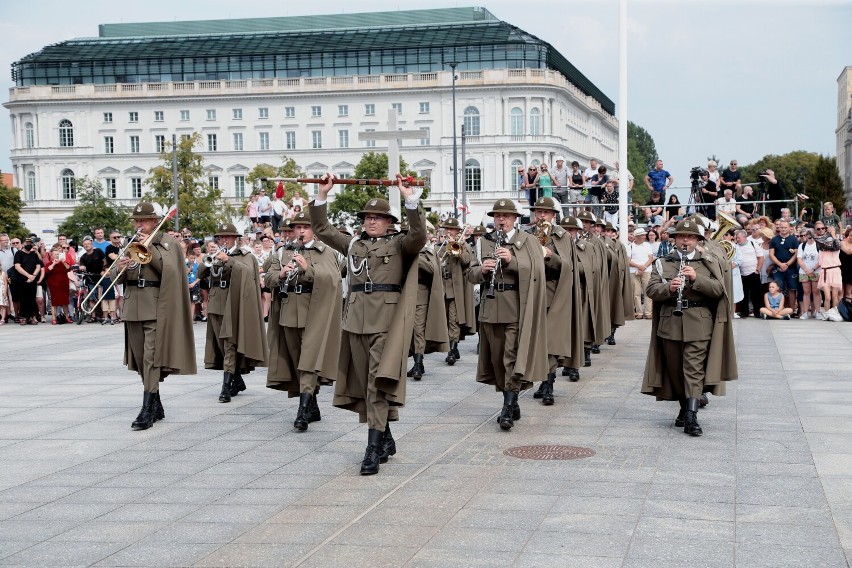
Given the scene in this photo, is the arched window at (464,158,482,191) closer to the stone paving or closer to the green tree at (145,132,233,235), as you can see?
the green tree at (145,132,233,235)

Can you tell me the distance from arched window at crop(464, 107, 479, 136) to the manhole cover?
329 feet

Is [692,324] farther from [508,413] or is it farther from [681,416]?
[508,413]

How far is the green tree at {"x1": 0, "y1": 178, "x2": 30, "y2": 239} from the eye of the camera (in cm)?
8962

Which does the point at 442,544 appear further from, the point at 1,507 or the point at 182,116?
the point at 182,116

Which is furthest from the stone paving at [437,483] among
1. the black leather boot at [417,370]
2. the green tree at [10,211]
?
the green tree at [10,211]

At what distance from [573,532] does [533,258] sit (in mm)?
4448

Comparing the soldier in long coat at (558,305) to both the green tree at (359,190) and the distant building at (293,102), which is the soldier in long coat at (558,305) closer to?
the green tree at (359,190)

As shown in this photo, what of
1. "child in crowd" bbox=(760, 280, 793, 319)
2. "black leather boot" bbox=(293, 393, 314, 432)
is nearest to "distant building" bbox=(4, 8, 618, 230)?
"child in crowd" bbox=(760, 280, 793, 319)

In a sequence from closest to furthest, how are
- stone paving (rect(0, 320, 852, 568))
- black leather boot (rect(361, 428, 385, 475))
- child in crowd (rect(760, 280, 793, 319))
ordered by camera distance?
stone paving (rect(0, 320, 852, 568))
black leather boot (rect(361, 428, 385, 475))
child in crowd (rect(760, 280, 793, 319))

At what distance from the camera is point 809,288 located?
22984 mm

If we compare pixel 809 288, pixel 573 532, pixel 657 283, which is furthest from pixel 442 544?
pixel 809 288

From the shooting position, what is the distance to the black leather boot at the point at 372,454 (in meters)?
8.47

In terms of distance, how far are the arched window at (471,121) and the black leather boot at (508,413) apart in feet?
325

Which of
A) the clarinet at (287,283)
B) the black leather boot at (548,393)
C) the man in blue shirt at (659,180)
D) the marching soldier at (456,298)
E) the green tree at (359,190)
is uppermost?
the green tree at (359,190)
